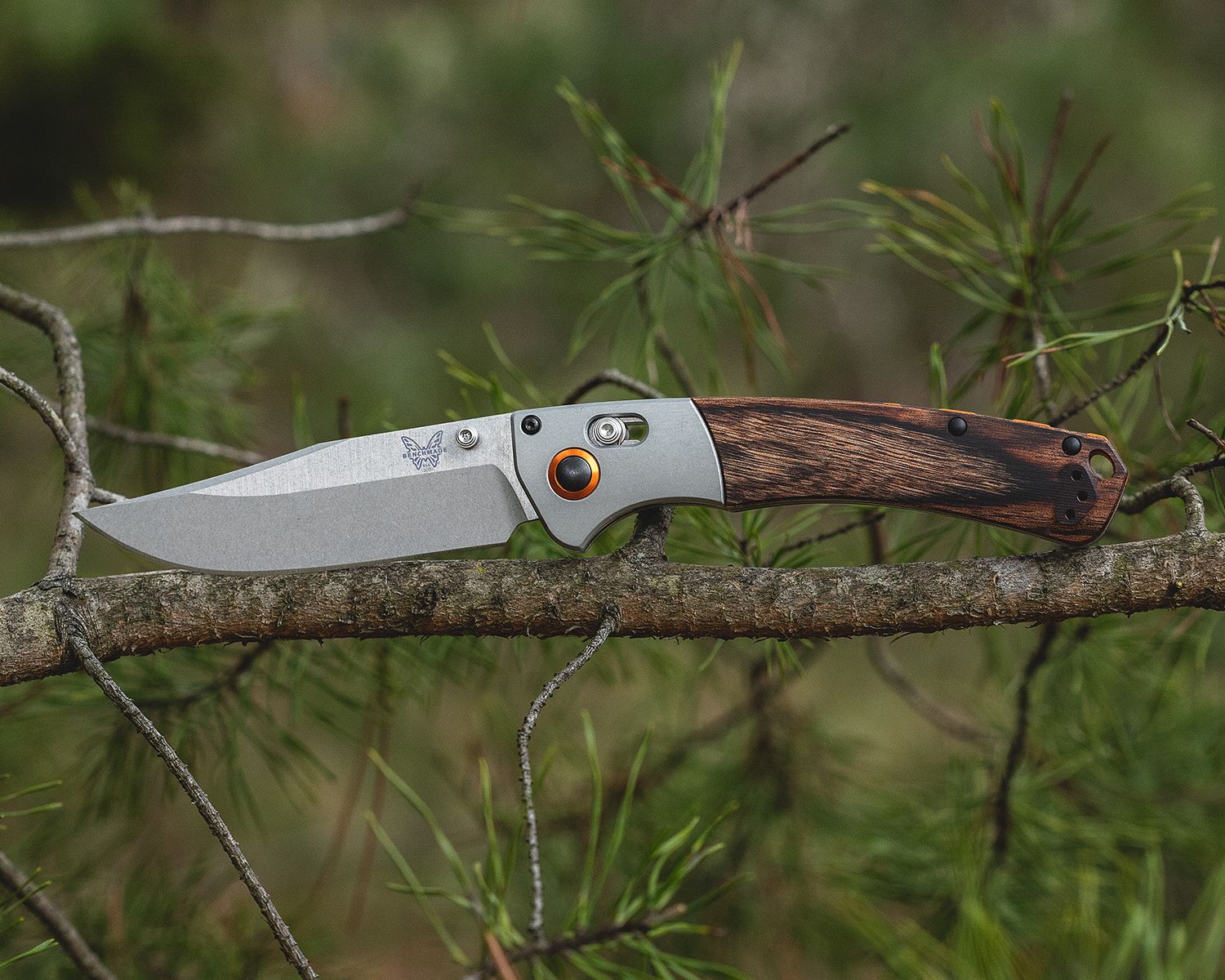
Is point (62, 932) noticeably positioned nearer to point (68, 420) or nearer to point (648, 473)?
point (68, 420)

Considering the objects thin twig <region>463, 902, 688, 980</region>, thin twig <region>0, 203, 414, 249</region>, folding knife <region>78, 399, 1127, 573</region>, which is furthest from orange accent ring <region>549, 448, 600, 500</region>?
thin twig <region>0, 203, 414, 249</region>

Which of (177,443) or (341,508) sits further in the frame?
(177,443)

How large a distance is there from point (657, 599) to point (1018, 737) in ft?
1.13

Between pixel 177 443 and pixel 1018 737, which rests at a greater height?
pixel 177 443

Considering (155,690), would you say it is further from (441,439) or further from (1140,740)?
(1140,740)

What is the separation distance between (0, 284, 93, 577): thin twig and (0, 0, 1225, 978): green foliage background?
0.49ft

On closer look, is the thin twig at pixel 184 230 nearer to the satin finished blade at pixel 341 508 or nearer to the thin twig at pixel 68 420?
the thin twig at pixel 68 420

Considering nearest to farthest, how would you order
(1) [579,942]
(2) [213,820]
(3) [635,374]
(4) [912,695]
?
(2) [213,820], (1) [579,942], (3) [635,374], (4) [912,695]

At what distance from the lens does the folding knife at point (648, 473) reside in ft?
1.56

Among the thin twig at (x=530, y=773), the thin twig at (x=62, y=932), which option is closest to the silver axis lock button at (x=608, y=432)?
the thin twig at (x=530, y=773)

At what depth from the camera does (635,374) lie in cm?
69

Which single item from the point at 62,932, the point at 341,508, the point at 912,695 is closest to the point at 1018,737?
the point at 912,695

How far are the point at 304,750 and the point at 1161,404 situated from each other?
1.92ft

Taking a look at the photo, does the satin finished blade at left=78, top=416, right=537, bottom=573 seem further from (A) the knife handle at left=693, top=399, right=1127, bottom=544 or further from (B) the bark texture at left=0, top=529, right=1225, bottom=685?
(A) the knife handle at left=693, top=399, right=1127, bottom=544
